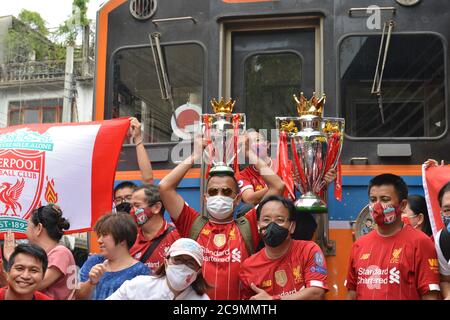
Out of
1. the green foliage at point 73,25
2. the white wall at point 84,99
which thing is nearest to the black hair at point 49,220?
the white wall at point 84,99

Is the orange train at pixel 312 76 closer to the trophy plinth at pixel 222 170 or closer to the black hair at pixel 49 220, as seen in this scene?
the trophy plinth at pixel 222 170

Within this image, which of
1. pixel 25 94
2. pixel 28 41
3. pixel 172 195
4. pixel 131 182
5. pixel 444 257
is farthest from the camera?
pixel 28 41

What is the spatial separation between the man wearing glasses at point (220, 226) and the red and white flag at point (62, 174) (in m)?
0.69

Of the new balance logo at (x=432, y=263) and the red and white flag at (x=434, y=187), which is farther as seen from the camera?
the red and white flag at (x=434, y=187)

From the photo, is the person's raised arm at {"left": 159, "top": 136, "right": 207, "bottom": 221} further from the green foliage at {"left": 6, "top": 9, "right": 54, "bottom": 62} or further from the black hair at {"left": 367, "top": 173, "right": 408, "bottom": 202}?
the green foliage at {"left": 6, "top": 9, "right": 54, "bottom": 62}

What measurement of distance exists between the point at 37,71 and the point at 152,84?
14963mm

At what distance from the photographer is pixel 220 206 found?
4055 mm

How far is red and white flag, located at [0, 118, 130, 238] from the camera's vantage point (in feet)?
15.4

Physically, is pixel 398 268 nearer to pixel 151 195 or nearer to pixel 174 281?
pixel 174 281

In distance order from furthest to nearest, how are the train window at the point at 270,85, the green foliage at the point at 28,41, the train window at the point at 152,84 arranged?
the green foliage at the point at 28,41 < the train window at the point at 152,84 < the train window at the point at 270,85

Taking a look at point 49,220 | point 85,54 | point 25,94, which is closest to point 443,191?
point 49,220

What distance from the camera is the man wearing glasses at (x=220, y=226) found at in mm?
3951

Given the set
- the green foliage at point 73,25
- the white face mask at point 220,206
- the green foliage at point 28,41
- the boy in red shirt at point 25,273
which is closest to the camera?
the boy in red shirt at point 25,273
